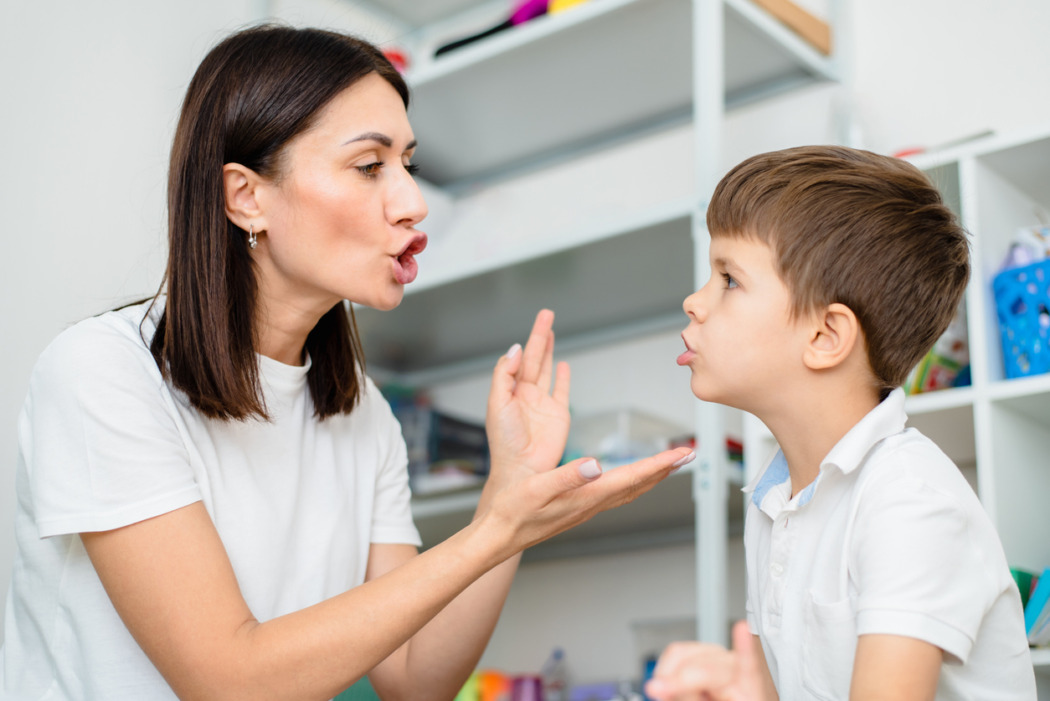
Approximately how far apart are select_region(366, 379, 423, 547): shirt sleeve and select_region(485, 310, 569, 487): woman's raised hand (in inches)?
11.7

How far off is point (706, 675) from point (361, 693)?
2.24 ft

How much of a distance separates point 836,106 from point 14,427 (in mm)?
1703

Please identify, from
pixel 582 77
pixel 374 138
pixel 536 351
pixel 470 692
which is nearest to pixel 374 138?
pixel 374 138

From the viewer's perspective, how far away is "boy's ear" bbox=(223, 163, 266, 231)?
1.12m

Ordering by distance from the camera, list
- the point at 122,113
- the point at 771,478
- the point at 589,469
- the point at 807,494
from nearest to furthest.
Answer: the point at 589,469 → the point at 807,494 → the point at 771,478 → the point at 122,113

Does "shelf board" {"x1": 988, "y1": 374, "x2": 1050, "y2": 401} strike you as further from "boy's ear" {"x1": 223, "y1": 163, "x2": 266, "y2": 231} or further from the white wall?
"boy's ear" {"x1": 223, "y1": 163, "x2": 266, "y2": 231}

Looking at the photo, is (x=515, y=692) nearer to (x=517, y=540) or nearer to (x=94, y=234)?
(x=517, y=540)

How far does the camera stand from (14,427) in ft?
6.21

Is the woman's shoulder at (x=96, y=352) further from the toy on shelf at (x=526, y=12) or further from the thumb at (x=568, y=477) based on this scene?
the toy on shelf at (x=526, y=12)

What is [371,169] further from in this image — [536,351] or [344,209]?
[536,351]

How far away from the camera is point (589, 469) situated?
816 mm

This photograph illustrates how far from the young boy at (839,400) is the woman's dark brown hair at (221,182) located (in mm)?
492

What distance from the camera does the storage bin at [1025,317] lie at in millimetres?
A: 1271

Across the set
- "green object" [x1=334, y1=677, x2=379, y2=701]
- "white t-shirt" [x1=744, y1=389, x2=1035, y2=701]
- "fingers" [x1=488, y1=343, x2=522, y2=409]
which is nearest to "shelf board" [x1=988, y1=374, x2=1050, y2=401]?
"white t-shirt" [x1=744, y1=389, x2=1035, y2=701]
